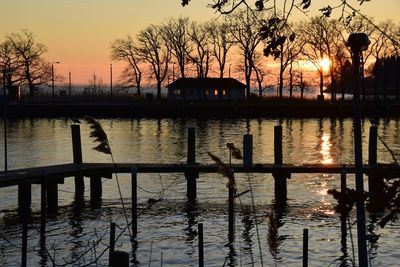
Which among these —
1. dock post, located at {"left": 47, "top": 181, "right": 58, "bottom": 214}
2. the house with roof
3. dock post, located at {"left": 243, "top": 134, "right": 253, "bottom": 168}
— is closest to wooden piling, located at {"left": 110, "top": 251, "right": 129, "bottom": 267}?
dock post, located at {"left": 243, "top": 134, "right": 253, "bottom": 168}

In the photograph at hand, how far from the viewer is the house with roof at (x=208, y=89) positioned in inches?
5064

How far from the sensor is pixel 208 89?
12962 cm

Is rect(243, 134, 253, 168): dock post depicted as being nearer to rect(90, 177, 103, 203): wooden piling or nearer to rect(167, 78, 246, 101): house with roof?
rect(90, 177, 103, 203): wooden piling

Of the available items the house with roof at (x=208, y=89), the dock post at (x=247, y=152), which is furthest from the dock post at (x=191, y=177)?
the house with roof at (x=208, y=89)

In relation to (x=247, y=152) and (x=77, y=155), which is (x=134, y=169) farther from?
(x=77, y=155)

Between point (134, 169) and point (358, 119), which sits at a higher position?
point (358, 119)

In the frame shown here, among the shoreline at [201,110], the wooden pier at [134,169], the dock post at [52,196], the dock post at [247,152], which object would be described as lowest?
the dock post at [52,196]

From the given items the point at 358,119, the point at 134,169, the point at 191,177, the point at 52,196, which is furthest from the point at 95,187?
the point at 358,119

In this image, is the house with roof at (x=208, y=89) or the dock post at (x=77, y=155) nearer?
the dock post at (x=77, y=155)

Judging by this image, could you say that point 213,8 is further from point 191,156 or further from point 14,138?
point 14,138

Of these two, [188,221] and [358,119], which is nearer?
[358,119]

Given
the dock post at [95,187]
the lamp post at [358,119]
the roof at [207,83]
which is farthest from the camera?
the roof at [207,83]

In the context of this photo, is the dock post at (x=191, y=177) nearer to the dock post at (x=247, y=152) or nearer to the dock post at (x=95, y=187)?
the dock post at (x=247, y=152)

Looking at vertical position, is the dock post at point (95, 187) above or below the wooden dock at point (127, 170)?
below
